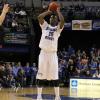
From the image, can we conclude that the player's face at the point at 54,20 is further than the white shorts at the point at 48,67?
No

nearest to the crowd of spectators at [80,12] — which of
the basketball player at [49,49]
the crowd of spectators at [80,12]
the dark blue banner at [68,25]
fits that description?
the crowd of spectators at [80,12]

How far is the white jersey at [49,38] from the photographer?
10898 millimetres

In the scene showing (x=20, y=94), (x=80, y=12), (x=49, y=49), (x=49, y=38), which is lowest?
(x=20, y=94)

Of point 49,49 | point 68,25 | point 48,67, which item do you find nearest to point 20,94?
point 48,67

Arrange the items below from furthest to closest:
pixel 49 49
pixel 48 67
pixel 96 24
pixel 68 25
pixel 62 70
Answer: pixel 68 25, pixel 96 24, pixel 62 70, pixel 48 67, pixel 49 49

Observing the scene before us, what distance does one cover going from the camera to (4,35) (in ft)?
95.8

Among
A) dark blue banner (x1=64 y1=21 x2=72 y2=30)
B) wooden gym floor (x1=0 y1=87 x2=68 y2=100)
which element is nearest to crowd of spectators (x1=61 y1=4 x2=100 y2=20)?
dark blue banner (x1=64 y1=21 x2=72 y2=30)

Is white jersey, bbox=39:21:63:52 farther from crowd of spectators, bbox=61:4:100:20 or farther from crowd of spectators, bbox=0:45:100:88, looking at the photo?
crowd of spectators, bbox=61:4:100:20

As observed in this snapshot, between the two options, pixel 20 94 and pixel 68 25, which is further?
pixel 68 25

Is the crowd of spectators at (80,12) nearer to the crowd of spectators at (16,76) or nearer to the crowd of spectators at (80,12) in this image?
the crowd of spectators at (80,12)

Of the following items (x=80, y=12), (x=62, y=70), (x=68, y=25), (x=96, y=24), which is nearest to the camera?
(x=62, y=70)

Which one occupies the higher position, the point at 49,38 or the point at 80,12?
the point at 49,38

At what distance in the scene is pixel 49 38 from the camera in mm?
10930

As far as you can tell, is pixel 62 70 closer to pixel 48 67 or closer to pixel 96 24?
pixel 96 24
